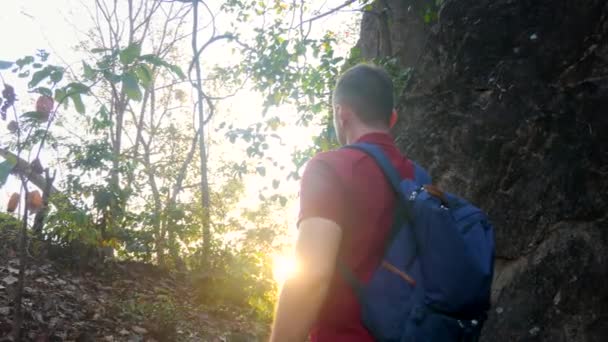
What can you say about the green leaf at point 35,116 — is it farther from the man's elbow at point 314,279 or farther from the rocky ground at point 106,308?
the man's elbow at point 314,279

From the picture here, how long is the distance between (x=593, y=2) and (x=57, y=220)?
6578mm

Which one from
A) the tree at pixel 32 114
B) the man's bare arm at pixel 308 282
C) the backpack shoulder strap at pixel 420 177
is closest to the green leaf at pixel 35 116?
the tree at pixel 32 114

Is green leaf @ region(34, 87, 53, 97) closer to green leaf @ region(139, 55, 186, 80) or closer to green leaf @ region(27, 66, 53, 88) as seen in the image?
green leaf @ region(27, 66, 53, 88)

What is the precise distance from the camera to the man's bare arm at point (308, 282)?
4.79 feet

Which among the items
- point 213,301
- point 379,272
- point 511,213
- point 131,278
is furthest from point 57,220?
point 379,272

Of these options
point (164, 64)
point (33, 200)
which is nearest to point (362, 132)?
point (164, 64)

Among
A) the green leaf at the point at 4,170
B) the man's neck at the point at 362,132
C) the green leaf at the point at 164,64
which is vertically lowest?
the man's neck at the point at 362,132

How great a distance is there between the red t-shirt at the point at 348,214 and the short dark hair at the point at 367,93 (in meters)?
0.26

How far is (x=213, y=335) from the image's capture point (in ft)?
20.9

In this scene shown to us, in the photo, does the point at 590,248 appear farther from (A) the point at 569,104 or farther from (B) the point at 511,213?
(A) the point at 569,104

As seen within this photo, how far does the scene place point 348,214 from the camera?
1.55 m

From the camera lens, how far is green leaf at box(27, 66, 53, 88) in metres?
2.55

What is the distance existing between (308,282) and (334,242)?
0.14 meters

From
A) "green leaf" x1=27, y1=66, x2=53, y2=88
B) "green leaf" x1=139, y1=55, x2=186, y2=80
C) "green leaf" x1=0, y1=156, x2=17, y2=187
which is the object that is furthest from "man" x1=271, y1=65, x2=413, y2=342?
"green leaf" x1=27, y1=66, x2=53, y2=88
